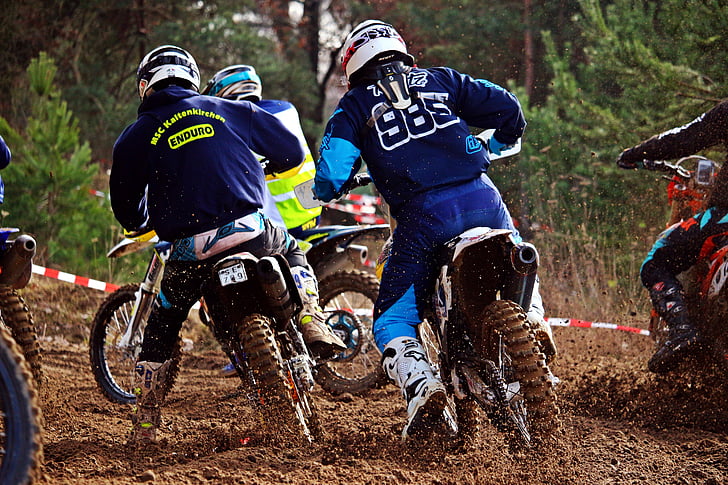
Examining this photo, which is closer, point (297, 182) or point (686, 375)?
point (686, 375)

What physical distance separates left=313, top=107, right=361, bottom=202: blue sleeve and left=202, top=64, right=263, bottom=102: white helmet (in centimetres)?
210

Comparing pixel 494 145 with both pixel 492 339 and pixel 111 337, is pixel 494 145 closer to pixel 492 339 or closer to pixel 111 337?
pixel 492 339

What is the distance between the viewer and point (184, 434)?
448cm

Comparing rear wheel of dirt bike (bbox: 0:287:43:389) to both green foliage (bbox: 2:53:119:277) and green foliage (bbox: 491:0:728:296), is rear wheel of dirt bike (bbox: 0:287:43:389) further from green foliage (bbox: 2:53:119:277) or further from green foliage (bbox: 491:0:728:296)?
green foliage (bbox: 491:0:728:296)

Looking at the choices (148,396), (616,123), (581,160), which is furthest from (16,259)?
(581,160)

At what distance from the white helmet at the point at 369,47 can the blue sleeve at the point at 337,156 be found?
0.29m

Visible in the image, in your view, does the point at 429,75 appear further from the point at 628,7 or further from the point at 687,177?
the point at 628,7

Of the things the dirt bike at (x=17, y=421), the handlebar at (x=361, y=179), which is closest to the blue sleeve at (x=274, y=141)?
the handlebar at (x=361, y=179)

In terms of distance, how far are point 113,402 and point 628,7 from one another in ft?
22.0

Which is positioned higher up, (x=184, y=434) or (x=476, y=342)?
(x=476, y=342)

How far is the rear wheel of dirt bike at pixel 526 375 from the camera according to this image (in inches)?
129

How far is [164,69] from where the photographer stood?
4.10 metres

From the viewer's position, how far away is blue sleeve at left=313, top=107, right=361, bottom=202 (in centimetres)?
382

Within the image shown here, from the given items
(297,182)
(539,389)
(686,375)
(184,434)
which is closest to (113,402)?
(184,434)
